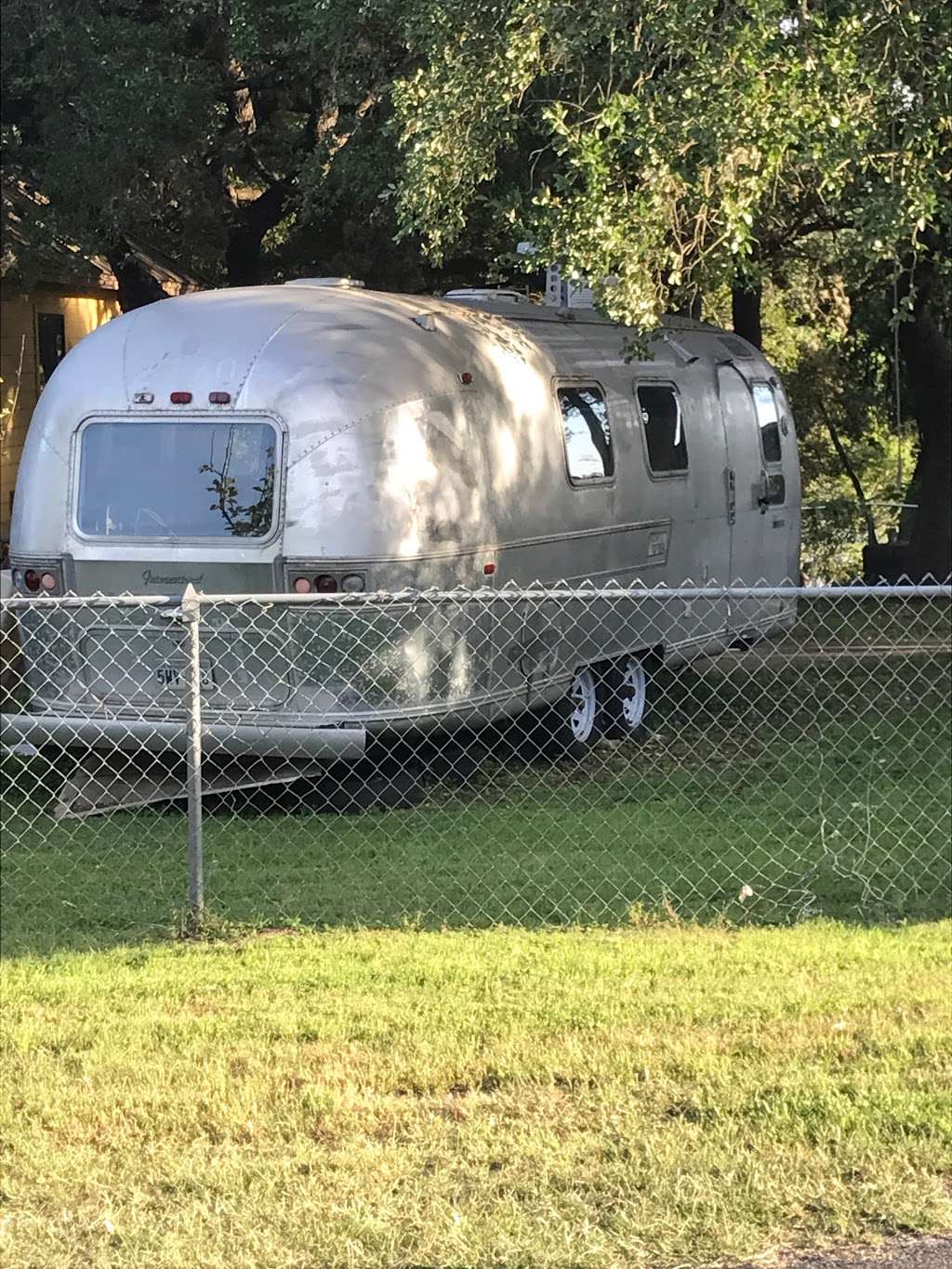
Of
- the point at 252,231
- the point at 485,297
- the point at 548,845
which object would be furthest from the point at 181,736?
the point at 252,231

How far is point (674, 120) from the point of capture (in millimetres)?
7641

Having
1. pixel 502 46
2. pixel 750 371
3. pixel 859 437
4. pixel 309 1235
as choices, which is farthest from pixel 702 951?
pixel 859 437

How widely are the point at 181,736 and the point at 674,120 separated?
13.2ft

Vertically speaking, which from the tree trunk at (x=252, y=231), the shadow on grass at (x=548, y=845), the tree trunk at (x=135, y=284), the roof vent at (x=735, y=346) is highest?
the tree trunk at (x=252, y=231)

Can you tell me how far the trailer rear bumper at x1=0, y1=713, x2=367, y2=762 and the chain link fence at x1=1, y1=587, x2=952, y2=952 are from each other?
2cm

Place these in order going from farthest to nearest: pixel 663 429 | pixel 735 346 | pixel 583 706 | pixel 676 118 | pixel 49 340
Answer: pixel 49 340 → pixel 735 346 → pixel 663 429 → pixel 583 706 → pixel 676 118

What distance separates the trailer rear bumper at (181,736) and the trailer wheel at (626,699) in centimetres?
286

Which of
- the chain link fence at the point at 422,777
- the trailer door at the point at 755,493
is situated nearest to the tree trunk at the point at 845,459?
the trailer door at the point at 755,493

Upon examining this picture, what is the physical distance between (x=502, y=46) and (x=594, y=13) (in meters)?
0.57

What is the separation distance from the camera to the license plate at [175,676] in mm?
8312

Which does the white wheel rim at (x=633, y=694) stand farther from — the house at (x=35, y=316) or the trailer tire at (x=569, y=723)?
the house at (x=35, y=316)

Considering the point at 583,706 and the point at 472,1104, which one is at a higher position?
the point at 583,706

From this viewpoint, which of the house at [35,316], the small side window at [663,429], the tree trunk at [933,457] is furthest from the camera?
the tree trunk at [933,457]

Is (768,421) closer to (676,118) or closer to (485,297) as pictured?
(485,297)
